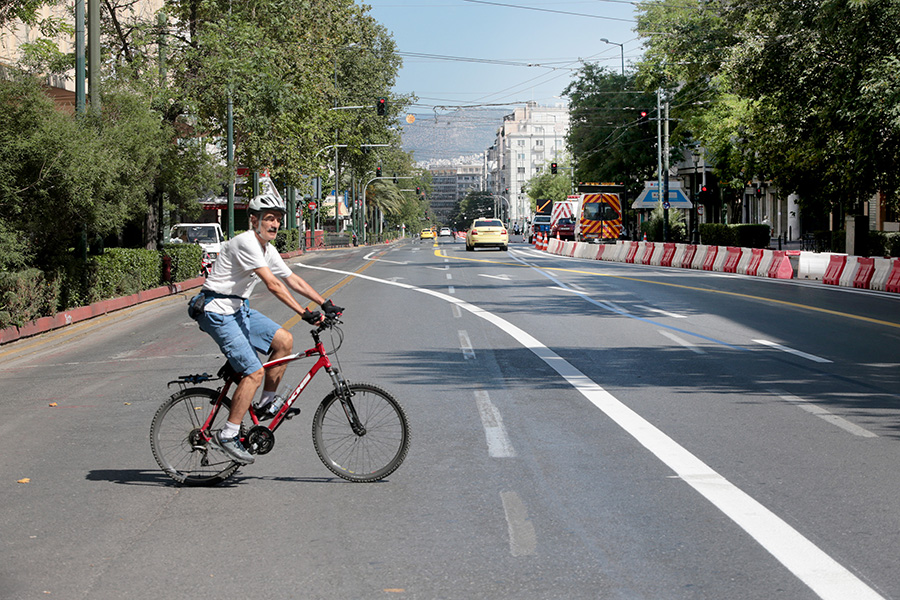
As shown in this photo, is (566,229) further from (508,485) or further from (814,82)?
(508,485)

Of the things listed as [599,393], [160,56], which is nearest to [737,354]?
[599,393]

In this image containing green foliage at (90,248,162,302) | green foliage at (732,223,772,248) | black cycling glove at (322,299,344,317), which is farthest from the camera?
green foliage at (732,223,772,248)

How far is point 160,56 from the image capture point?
101ft

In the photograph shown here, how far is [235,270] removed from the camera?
22.6ft

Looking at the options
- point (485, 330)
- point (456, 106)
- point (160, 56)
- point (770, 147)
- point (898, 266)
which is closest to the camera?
point (485, 330)

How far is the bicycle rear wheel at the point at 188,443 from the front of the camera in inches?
281

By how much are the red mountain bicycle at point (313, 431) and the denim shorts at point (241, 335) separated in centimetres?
20

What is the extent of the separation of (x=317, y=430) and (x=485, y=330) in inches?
384

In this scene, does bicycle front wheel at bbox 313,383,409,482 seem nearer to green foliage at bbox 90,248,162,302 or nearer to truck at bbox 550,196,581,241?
green foliage at bbox 90,248,162,302

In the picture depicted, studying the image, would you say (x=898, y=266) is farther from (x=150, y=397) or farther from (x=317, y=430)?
(x=317, y=430)

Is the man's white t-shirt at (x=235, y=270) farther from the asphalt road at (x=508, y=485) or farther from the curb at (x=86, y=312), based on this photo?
the curb at (x=86, y=312)

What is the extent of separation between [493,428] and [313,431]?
214 centimetres

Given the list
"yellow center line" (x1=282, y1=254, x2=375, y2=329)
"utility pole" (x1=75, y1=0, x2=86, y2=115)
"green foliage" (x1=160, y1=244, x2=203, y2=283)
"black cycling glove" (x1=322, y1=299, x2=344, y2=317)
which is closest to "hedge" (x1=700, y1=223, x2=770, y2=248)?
"yellow center line" (x1=282, y1=254, x2=375, y2=329)

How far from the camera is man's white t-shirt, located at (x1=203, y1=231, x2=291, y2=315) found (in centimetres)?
682
